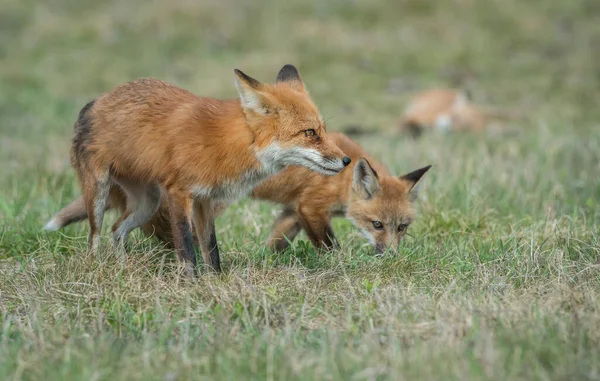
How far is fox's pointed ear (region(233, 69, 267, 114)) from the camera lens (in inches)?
192

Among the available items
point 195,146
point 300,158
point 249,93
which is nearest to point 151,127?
point 195,146

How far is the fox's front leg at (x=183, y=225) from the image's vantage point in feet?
16.4

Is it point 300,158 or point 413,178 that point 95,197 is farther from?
point 413,178

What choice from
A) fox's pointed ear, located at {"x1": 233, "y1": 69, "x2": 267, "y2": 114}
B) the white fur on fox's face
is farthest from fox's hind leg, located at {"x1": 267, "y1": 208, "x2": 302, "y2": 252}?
fox's pointed ear, located at {"x1": 233, "y1": 69, "x2": 267, "y2": 114}

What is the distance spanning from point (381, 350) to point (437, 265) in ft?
5.24

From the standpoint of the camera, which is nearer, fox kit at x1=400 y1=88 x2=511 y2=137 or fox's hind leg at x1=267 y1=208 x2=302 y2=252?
fox's hind leg at x1=267 y1=208 x2=302 y2=252

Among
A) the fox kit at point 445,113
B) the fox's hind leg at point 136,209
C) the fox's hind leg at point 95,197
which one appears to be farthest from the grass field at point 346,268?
the fox kit at point 445,113

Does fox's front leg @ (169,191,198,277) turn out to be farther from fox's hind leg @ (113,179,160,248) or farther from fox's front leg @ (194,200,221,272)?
fox's hind leg @ (113,179,160,248)

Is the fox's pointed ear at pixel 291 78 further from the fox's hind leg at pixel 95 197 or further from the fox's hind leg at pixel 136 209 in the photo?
the fox's hind leg at pixel 95 197

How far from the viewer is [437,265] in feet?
17.3

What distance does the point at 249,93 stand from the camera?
16.0ft

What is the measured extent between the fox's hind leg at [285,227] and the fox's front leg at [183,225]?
57.9 inches

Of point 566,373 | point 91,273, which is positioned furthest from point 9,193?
point 566,373

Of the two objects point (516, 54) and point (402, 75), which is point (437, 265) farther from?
point (516, 54)
